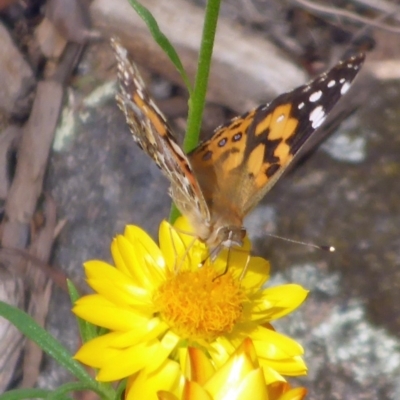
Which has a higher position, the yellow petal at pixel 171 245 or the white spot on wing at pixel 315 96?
the white spot on wing at pixel 315 96

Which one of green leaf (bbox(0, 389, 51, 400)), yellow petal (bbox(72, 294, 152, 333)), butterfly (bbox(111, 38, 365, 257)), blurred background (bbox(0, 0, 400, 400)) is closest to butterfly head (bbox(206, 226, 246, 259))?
butterfly (bbox(111, 38, 365, 257))

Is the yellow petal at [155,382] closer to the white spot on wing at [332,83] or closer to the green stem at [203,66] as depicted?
the green stem at [203,66]

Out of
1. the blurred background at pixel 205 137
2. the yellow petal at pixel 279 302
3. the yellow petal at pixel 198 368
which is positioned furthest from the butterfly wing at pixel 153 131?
the blurred background at pixel 205 137

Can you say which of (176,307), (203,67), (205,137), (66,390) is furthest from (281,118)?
(205,137)

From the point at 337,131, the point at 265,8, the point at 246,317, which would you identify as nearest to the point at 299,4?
the point at 265,8

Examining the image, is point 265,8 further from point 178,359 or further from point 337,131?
point 178,359

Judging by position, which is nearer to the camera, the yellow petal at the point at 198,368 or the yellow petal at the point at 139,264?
the yellow petal at the point at 198,368

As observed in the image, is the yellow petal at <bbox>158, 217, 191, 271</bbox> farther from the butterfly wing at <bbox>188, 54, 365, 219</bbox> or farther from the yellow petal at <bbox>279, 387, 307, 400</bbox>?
the yellow petal at <bbox>279, 387, 307, 400</bbox>
